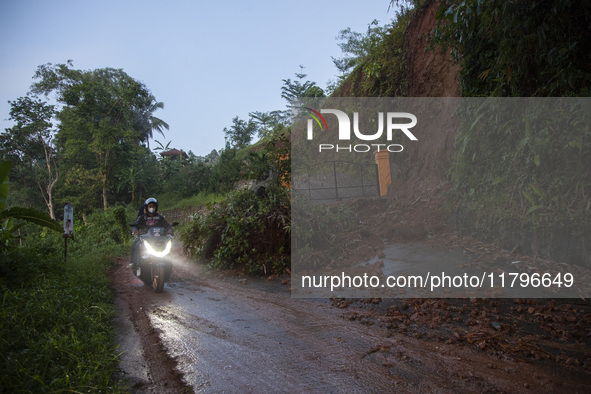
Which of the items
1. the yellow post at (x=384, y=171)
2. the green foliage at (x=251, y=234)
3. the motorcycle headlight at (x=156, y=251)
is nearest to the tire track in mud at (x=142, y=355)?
the motorcycle headlight at (x=156, y=251)

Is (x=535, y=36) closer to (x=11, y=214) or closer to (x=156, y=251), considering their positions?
(x=156, y=251)

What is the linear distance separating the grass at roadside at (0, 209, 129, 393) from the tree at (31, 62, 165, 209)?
27.6 meters

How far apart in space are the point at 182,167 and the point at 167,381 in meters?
35.6

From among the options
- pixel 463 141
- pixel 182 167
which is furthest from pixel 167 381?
pixel 182 167

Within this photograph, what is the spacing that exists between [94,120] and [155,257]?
30.0 metres

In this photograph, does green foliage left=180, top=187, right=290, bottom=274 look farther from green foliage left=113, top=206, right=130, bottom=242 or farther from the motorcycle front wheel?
green foliage left=113, top=206, right=130, bottom=242

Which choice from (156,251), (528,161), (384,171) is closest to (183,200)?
(384,171)

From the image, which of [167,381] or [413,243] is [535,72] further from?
[167,381]

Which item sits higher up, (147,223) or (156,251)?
(147,223)

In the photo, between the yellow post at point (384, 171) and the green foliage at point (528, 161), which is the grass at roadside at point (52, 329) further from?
the yellow post at point (384, 171)

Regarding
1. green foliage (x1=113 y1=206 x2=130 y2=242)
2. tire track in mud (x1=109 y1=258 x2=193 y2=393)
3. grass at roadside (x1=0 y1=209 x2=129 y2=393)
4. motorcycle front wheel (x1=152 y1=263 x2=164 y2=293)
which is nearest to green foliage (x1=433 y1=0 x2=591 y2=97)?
tire track in mud (x1=109 y1=258 x2=193 y2=393)

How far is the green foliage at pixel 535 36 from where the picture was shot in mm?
4617

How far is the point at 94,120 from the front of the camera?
105 feet

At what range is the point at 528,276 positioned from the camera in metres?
5.26
